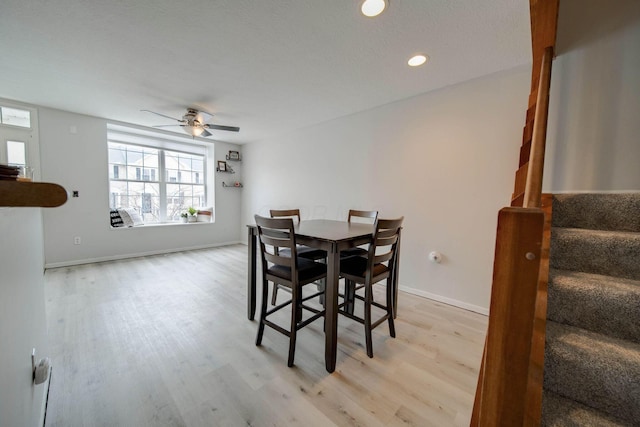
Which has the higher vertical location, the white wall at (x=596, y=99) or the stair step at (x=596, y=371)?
the white wall at (x=596, y=99)

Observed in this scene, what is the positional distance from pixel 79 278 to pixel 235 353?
293cm

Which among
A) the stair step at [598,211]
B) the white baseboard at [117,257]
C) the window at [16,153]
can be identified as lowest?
the white baseboard at [117,257]

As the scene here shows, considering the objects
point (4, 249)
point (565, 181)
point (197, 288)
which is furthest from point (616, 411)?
point (197, 288)

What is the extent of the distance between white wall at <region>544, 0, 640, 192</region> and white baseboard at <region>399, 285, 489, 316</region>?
4.28 feet

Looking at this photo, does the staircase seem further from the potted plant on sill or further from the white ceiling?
the potted plant on sill

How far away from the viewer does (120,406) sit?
1.30 m

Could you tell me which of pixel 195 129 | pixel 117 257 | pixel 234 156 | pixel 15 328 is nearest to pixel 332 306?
pixel 15 328

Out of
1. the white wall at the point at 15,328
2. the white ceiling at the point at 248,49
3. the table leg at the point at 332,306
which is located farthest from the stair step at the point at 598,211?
the white wall at the point at 15,328

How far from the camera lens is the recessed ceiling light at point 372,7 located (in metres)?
1.48

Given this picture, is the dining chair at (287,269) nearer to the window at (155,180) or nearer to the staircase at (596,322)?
the staircase at (596,322)

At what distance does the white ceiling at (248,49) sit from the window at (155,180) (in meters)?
1.42

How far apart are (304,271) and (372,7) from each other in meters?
1.81

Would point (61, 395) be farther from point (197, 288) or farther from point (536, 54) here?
point (536, 54)

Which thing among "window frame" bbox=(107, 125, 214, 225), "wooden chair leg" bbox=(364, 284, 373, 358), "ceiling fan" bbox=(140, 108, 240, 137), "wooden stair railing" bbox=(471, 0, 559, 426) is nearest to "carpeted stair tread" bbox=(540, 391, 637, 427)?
"wooden stair railing" bbox=(471, 0, 559, 426)
